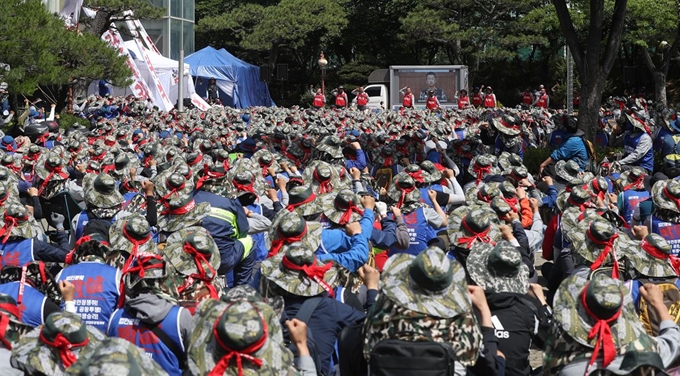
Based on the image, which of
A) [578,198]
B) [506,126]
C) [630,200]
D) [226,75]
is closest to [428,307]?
[578,198]

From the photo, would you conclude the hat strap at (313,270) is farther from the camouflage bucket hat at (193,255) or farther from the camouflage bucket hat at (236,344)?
the camouflage bucket hat at (236,344)

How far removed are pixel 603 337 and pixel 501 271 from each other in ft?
3.77

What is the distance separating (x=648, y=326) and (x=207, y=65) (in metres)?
41.9

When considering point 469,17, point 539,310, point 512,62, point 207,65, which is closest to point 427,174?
point 539,310

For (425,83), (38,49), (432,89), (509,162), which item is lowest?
(509,162)

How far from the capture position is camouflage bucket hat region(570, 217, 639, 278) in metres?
5.93

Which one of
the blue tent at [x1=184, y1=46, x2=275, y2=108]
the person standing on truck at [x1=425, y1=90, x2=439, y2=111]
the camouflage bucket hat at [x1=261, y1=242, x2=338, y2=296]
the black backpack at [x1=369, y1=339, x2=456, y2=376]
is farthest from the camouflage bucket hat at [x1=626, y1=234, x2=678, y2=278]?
the blue tent at [x1=184, y1=46, x2=275, y2=108]

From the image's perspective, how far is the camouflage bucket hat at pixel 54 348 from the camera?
3.81m

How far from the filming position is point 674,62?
1866 inches

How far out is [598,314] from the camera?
3.79 m

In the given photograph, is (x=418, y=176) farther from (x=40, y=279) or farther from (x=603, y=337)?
(x=603, y=337)

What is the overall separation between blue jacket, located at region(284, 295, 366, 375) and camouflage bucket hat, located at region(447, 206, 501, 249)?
145cm

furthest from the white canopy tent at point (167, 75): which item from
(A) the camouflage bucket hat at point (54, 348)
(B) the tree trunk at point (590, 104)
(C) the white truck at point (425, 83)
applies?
(A) the camouflage bucket hat at point (54, 348)

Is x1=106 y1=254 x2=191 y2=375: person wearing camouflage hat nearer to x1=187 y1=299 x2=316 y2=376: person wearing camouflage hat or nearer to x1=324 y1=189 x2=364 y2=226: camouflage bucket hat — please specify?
x1=187 y1=299 x2=316 y2=376: person wearing camouflage hat
